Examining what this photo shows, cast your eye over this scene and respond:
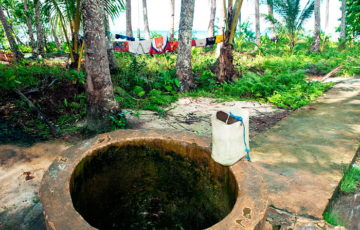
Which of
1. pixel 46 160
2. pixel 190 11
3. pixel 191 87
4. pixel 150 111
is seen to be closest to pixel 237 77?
pixel 191 87

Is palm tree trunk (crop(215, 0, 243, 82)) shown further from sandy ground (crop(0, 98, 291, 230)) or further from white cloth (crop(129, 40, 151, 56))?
white cloth (crop(129, 40, 151, 56))

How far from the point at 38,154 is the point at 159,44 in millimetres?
7238

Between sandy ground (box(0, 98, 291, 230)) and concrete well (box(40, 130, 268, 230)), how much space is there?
626 millimetres

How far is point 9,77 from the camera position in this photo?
A: 5.15 m

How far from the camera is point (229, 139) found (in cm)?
170

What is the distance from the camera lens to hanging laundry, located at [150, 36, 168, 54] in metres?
9.59

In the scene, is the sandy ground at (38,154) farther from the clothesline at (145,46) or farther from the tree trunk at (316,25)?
the tree trunk at (316,25)

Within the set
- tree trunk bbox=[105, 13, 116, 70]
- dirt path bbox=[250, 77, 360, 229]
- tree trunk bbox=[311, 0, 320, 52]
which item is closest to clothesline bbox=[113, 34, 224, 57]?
tree trunk bbox=[105, 13, 116, 70]

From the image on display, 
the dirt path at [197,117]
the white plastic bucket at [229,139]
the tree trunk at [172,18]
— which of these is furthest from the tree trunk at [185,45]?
the tree trunk at [172,18]

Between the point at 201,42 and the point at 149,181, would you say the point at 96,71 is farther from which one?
the point at 201,42

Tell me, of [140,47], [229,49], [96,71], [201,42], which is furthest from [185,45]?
[201,42]

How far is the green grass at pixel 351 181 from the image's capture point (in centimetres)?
235

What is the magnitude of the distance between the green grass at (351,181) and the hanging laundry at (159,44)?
26.8 feet

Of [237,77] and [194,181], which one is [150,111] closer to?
[194,181]
